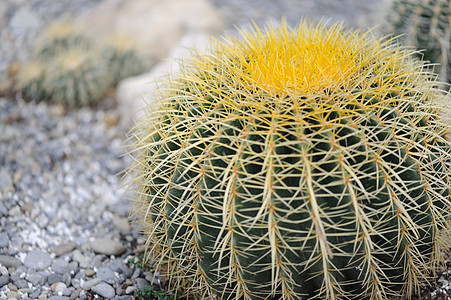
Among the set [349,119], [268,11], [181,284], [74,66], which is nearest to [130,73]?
[74,66]

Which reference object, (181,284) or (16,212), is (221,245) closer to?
(181,284)

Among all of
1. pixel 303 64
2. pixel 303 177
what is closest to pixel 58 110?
pixel 303 64

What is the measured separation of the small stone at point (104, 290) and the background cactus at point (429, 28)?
9.65 ft

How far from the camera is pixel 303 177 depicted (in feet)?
6.35

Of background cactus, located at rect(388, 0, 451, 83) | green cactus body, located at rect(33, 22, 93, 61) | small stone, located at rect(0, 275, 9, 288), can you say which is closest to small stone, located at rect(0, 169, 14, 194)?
small stone, located at rect(0, 275, 9, 288)

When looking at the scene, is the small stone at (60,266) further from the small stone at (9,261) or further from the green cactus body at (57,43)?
the green cactus body at (57,43)

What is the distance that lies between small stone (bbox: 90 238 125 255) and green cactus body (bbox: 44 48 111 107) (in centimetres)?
292

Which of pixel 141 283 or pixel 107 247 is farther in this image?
pixel 107 247

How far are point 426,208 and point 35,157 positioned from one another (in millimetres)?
3655

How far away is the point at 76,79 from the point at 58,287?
3.53m

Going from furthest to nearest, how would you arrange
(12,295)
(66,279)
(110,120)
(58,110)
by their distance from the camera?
1. (58,110)
2. (110,120)
3. (66,279)
4. (12,295)

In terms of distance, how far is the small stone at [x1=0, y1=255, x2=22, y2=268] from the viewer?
287cm

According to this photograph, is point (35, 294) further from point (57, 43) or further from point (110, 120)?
point (57, 43)

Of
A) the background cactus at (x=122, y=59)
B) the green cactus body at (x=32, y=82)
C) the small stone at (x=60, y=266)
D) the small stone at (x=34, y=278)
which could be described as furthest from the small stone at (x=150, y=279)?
the background cactus at (x=122, y=59)
